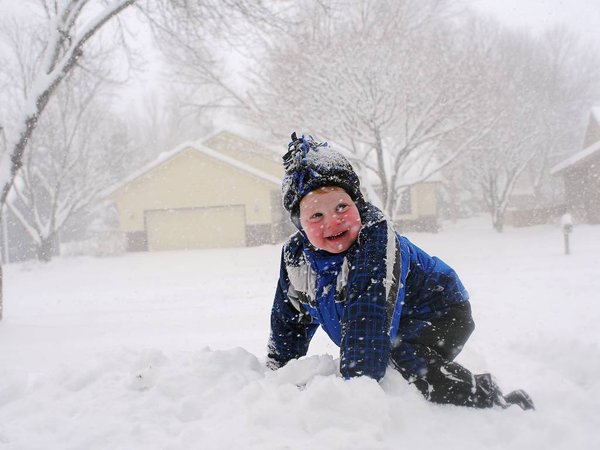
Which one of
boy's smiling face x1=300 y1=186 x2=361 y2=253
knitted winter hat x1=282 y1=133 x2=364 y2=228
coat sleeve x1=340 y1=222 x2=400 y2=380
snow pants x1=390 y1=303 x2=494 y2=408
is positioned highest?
knitted winter hat x1=282 y1=133 x2=364 y2=228

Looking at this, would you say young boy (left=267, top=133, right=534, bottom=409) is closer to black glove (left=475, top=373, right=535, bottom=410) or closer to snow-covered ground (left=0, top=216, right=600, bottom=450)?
black glove (left=475, top=373, right=535, bottom=410)

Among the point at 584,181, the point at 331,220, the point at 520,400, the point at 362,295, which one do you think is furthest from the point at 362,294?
the point at 584,181

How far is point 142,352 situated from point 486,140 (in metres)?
18.1

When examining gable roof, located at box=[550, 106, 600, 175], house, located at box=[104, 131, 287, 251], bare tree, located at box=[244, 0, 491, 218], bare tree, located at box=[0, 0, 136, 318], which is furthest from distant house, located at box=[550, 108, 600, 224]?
bare tree, located at box=[0, 0, 136, 318]

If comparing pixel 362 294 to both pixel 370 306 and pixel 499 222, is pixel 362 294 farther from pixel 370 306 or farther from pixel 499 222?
pixel 499 222

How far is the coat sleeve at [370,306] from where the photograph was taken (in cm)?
180

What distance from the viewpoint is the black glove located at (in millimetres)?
1940

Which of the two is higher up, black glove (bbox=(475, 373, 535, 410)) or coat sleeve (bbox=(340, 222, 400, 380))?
coat sleeve (bbox=(340, 222, 400, 380))

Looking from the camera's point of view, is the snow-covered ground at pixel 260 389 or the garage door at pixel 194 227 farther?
the garage door at pixel 194 227

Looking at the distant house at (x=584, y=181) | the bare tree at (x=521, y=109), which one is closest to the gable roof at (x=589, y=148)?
the distant house at (x=584, y=181)

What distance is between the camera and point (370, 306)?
73.2 inches

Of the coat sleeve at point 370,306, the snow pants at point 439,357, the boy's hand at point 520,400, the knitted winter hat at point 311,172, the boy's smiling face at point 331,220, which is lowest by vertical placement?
the boy's hand at point 520,400

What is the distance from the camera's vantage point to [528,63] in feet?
83.0

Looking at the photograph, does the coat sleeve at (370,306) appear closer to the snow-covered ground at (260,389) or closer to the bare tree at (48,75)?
the snow-covered ground at (260,389)
